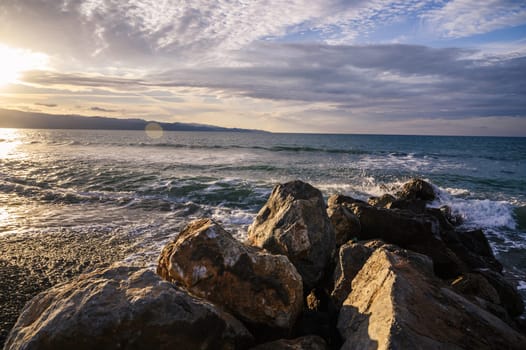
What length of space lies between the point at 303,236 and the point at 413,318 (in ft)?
9.34

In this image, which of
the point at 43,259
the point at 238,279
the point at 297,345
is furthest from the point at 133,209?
the point at 297,345

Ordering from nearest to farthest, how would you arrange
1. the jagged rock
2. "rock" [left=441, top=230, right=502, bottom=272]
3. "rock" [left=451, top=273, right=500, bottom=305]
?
1. "rock" [left=451, top=273, right=500, bottom=305]
2. the jagged rock
3. "rock" [left=441, top=230, right=502, bottom=272]

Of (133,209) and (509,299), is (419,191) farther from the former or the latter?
(133,209)

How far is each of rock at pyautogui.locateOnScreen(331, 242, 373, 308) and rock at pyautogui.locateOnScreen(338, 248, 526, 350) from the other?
34.7 inches

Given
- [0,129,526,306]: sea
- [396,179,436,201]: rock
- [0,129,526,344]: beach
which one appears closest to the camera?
[0,129,526,344]: beach

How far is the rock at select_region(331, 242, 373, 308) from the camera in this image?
4.91 m

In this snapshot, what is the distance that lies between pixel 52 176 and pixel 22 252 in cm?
1461

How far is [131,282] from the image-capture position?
3.46 meters

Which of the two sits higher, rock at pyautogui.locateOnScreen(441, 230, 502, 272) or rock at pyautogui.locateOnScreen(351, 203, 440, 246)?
rock at pyautogui.locateOnScreen(351, 203, 440, 246)

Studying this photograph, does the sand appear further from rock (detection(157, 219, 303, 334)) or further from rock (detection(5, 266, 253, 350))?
rock (detection(157, 219, 303, 334))

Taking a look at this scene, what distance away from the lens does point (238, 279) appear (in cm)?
→ 399

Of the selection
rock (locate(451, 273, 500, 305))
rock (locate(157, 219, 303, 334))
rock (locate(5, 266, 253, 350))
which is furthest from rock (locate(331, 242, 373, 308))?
rock (locate(5, 266, 253, 350))

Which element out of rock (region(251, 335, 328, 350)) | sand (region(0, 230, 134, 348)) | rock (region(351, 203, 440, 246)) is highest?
rock (region(351, 203, 440, 246))

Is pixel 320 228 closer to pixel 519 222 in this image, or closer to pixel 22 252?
pixel 22 252
